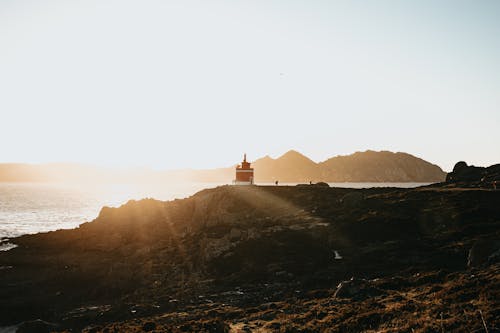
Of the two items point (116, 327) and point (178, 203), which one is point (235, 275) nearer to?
point (116, 327)

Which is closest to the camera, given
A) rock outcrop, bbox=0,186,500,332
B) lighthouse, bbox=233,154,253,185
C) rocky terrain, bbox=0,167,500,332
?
rocky terrain, bbox=0,167,500,332

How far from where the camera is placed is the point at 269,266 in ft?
112

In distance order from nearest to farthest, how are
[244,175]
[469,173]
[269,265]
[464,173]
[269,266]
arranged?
[269,266], [269,265], [244,175], [469,173], [464,173]

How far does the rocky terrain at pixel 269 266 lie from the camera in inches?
795

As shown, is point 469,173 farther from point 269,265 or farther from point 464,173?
point 269,265

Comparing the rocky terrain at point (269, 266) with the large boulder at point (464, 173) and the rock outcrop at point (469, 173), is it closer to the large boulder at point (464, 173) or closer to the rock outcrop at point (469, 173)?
the rock outcrop at point (469, 173)

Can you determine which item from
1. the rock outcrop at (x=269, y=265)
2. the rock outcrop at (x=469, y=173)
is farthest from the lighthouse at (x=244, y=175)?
the rock outcrop at (x=469, y=173)

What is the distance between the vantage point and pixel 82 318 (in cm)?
2619

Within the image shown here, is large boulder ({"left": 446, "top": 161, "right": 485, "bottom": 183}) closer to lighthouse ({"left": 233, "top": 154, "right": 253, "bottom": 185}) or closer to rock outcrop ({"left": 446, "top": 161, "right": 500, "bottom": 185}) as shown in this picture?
rock outcrop ({"left": 446, "top": 161, "right": 500, "bottom": 185})

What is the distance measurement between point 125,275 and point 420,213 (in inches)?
1337

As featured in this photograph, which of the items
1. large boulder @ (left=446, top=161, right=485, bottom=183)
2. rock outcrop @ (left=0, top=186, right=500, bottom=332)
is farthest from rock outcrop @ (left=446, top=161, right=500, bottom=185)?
rock outcrop @ (left=0, top=186, right=500, bottom=332)

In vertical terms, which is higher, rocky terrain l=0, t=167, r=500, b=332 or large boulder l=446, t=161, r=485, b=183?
large boulder l=446, t=161, r=485, b=183

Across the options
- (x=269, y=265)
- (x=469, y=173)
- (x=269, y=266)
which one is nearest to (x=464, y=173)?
(x=469, y=173)

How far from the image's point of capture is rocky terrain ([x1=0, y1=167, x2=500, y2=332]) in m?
20.2
